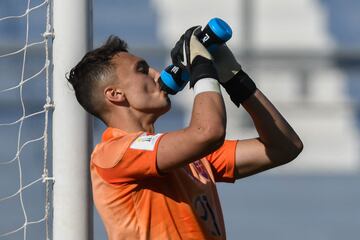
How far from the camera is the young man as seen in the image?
1.79 metres

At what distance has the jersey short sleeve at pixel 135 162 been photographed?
1812mm

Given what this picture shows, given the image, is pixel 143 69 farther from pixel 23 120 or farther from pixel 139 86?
pixel 23 120

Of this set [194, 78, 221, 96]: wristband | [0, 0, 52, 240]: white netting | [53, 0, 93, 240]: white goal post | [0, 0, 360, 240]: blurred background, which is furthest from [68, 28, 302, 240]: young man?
[0, 0, 360, 240]: blurred background

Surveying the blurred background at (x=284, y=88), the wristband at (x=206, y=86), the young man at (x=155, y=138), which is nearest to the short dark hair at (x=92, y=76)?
the young man at (x=155, y=138)

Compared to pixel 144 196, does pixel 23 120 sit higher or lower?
higher

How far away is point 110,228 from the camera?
6.20 ft

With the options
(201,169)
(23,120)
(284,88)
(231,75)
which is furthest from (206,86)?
(284,88)

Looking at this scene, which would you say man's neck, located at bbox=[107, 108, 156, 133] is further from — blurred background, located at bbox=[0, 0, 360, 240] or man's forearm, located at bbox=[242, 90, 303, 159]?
blurred background, located at bbox=[0, 0, 360, 240]

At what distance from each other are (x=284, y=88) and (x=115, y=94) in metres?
6.48

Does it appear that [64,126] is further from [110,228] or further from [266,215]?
[266,215]

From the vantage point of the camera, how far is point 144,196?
1.85 m

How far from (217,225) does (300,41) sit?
22.5ft

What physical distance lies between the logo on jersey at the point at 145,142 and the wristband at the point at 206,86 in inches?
5.2

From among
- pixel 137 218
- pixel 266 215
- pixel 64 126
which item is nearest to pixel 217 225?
pixel 137 218
